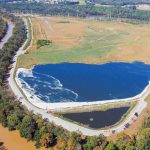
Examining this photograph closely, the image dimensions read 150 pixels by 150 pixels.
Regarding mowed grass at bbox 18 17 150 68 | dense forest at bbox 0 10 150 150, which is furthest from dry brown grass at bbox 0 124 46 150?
mowed grass at bbox 18 17 150 68

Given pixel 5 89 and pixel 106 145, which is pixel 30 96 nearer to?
pixel 5 89

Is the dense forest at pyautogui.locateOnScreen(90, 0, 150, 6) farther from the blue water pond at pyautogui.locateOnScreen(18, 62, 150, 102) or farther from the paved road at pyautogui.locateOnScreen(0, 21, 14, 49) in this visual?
the blue water pond at pyautogui.locateOnScreen(18, 62, 150, 102)

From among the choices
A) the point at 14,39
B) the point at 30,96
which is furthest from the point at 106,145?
the point at 14,39

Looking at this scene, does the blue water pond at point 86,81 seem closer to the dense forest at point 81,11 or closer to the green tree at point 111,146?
the green tree at point 111,146

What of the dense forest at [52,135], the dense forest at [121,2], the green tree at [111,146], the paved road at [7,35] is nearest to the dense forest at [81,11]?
the dense forest at [121,2]

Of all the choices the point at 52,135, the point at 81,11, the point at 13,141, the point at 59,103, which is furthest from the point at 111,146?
the point at 81,11

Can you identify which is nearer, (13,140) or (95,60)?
(13,140)

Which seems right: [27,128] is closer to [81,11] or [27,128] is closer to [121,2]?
[81,11]
